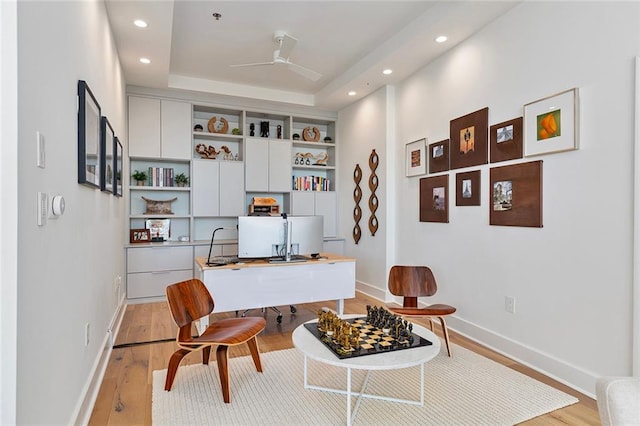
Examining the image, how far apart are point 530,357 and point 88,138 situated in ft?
11.3

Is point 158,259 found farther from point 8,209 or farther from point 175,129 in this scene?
point 8,209

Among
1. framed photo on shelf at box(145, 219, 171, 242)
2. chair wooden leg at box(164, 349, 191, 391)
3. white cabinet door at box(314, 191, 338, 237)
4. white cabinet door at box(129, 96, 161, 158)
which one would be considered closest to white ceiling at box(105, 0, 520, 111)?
white cabinet door at box(129, 96, 161, 158)

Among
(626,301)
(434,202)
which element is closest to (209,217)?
(434,202)

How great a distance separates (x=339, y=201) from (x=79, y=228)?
4.32 m

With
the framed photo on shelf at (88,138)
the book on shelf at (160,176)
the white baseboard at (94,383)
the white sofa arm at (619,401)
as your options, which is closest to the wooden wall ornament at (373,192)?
the book on shelf at (160,176)

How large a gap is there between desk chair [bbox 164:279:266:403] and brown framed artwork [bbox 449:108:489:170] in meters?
2.40

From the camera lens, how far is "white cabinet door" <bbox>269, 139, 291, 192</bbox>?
5.59 m

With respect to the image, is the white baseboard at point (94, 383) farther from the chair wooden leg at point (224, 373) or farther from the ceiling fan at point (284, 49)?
the ceiling fan at point (284, 49)

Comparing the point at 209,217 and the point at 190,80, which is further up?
the point at 190,80

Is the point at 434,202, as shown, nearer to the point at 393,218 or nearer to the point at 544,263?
the point at 393,218

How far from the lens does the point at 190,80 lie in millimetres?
4918

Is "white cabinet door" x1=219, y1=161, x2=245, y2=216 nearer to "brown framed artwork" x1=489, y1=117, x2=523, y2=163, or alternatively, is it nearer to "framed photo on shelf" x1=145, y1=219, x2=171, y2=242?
"framed photo on shelf" x1=145, y1=219, x2=171, y2=242

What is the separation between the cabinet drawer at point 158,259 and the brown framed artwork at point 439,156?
129 inches

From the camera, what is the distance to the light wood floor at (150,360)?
6.80 ft
